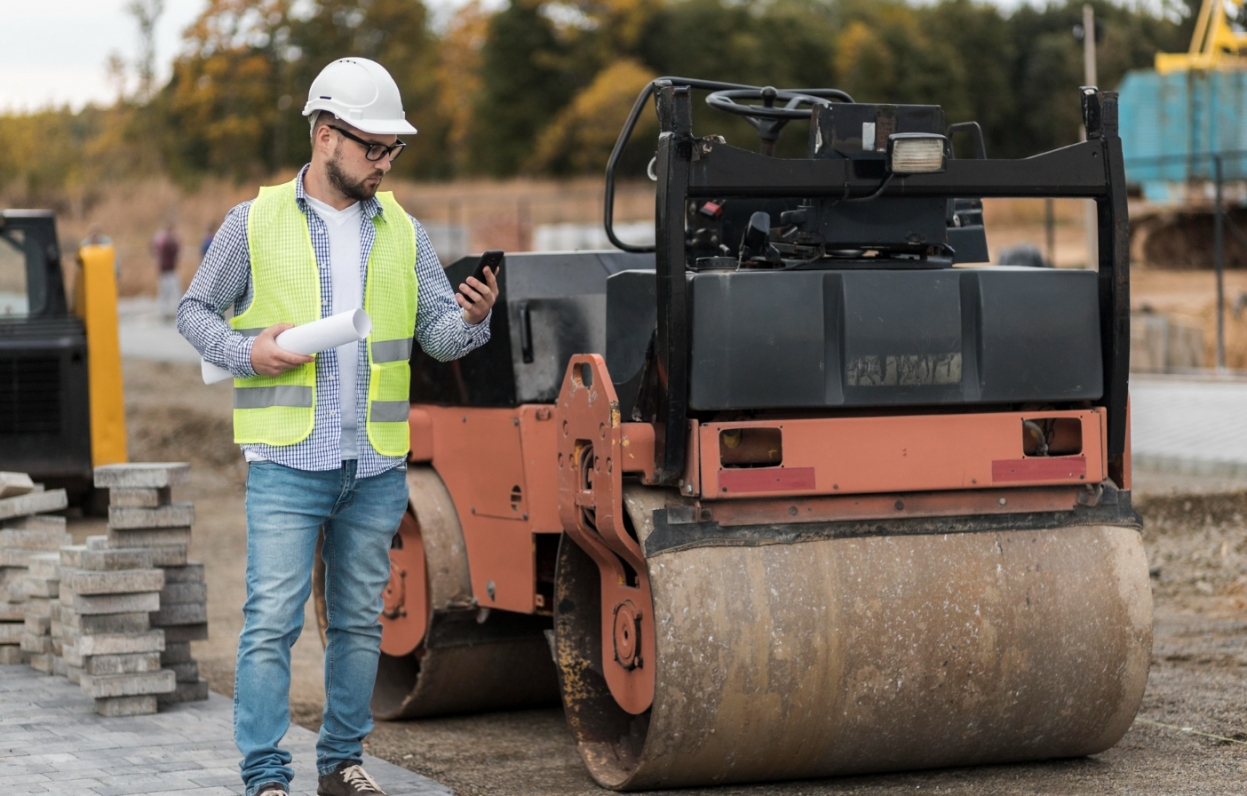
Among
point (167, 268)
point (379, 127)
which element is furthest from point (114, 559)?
point (167, 268)

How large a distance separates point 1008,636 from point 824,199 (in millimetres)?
1337

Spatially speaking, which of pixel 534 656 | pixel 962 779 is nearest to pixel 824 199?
pixel 962 779

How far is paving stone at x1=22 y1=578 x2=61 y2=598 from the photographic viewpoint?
6.62 meters

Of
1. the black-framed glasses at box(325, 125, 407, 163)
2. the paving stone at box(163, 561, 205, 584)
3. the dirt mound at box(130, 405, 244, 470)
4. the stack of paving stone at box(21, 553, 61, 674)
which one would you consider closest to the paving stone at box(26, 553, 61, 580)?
the stack of paving stone at box(21, 553, 61, 674)

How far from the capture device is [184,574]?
6305 mm

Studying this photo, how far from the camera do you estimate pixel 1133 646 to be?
497cm

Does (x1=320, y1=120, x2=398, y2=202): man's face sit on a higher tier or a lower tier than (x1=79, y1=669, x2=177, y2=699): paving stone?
higher

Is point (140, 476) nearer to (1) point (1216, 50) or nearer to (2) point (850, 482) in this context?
(2) point (850, 482)

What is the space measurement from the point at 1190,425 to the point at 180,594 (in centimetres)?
986

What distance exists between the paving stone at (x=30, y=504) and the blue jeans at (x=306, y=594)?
3.02 meters

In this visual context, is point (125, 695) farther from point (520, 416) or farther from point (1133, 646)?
point (1133, 646)

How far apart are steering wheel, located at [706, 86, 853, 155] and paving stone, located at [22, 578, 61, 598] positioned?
3105mm

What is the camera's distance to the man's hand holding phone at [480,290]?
4609mm

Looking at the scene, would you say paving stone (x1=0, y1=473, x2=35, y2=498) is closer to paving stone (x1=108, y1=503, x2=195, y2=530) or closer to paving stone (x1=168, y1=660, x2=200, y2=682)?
paving stone (x1=108, y1=503, x2=195, y2=530)
